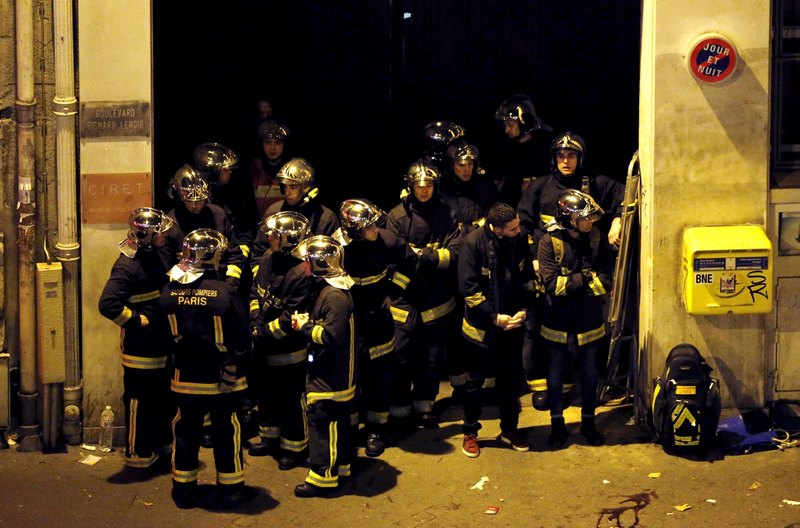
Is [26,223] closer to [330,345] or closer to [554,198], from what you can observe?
[330,345]

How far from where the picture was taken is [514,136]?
12.4 meters

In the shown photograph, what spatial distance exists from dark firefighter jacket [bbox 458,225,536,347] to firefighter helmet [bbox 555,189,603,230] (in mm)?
396

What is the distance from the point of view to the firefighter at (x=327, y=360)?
10.1 m

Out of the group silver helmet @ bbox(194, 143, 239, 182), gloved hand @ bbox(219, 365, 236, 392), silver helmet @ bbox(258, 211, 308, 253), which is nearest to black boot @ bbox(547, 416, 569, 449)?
silver helmet @ bbox(258, 211, 308, 253)

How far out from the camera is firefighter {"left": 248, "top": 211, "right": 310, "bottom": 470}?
10.4 meters

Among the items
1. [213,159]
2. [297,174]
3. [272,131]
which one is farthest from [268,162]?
[297,174]

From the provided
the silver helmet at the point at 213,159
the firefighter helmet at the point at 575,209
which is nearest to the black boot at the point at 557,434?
the firefighter helmet at the point at 575,209

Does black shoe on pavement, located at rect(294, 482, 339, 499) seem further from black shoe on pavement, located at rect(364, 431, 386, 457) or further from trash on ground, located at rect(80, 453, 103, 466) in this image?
trash on ground, located at rect(80, 453, 103, 466)

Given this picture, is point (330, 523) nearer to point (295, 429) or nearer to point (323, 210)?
point (295, 429)

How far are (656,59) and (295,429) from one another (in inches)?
162

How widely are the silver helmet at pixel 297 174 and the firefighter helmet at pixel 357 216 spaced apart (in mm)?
658

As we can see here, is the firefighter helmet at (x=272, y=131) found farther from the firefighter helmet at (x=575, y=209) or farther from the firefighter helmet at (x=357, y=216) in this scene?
the firefighter helmet at (x=575, y=209)

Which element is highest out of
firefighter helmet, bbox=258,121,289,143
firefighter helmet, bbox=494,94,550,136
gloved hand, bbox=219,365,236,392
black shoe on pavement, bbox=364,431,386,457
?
firefighter helmet, bbox=494,94,550,136

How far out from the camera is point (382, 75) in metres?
13.4
